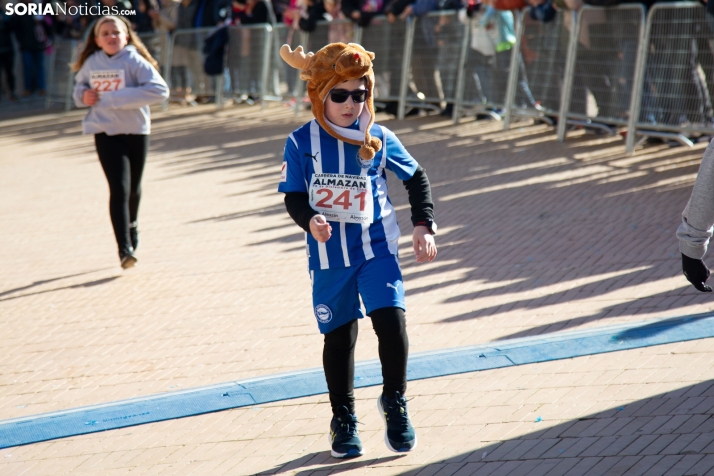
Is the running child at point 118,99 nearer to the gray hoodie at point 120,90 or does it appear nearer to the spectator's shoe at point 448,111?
the gray hoodie at point 120,90

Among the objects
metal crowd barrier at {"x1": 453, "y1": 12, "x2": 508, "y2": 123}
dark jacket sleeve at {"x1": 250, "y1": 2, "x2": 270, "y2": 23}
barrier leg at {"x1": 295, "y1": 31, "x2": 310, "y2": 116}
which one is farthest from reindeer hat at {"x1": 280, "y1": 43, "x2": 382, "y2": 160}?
dark jacket sleeve at {"x1": 250, "y1": 2, "x2": 270, "y2": 23}

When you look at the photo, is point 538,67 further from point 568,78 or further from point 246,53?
point 246,53

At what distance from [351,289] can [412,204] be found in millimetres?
432

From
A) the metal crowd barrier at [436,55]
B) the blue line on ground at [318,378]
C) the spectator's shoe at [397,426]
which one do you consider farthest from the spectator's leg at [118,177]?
the metal crowd barrier at [436,55]

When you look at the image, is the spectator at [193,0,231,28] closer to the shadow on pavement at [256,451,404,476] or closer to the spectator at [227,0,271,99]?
the spectator at [227,0,271,99]

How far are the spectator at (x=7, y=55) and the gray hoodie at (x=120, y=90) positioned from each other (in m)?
18.1

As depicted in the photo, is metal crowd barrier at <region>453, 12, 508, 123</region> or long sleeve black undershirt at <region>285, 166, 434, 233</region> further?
metal crowd barrier at <region>453, 12, 508, 123</region>

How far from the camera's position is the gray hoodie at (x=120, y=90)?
7.00 meters

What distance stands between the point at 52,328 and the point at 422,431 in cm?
296

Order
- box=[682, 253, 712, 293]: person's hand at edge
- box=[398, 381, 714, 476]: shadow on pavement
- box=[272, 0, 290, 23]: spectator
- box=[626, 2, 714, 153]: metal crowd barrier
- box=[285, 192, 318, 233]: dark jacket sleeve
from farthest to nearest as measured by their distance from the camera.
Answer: box=[272, 0, 290, 23]: spectator, box=[626, 2, 714, 153]: metal crowd barrier, box=[285, 192, 318, 233]: dark jacket sleeve, box=[398, 381, 714, 476]: shadow on pavement, box=[682, 253, 712, 293]: person's hand at edge

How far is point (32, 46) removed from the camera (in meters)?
24.0

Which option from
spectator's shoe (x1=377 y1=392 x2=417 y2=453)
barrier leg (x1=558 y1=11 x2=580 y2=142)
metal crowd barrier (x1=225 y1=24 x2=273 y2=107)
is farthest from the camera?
metal crowd barrier (x1=225 y1=24 x2=273 y2=107)

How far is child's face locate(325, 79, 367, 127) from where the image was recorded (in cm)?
368

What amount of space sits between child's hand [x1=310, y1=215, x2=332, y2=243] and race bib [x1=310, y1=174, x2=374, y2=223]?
0.20 metres
